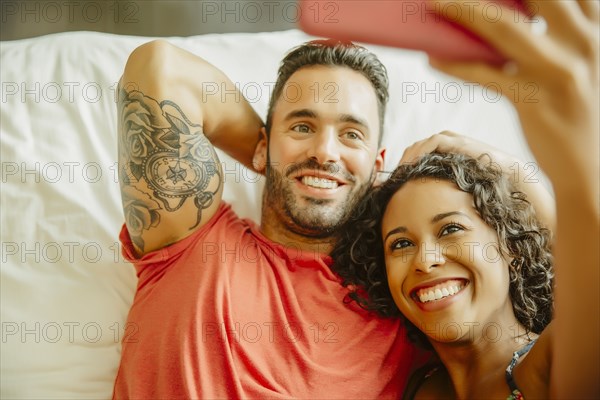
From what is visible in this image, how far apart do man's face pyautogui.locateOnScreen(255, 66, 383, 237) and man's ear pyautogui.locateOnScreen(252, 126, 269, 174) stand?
0.05 m

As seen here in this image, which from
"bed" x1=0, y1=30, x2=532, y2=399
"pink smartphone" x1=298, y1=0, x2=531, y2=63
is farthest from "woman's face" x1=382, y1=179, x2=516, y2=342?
"pink smartphone" x1=298, y1=0, x2=531, y2=63

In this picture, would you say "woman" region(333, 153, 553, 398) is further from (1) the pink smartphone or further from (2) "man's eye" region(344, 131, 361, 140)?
(1) the pink smartphone

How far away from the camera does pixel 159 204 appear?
111cm

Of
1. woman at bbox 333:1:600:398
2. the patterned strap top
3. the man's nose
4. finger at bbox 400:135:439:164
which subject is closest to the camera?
woman at bbox 333:1:600:398

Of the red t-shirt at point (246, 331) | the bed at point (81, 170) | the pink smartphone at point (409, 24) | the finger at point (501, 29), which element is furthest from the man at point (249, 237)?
the finger at point (501, 29)

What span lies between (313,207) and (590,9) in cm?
84

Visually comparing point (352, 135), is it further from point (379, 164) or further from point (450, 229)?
point (450, 229)

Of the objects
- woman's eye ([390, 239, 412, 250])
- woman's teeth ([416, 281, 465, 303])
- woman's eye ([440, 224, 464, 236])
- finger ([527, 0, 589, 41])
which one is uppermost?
finger ([527, 0, 589, 41])

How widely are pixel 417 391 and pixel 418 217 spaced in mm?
318

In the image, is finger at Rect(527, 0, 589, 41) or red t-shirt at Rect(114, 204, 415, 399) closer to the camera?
finger at Rect(527, 0, 589, 41)

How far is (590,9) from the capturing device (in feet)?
1.28

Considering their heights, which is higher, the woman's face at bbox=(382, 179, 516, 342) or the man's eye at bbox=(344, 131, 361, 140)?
the man's eye at bbox=(344, 131, 361, 140)

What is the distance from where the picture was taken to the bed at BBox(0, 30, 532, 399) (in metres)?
1.19

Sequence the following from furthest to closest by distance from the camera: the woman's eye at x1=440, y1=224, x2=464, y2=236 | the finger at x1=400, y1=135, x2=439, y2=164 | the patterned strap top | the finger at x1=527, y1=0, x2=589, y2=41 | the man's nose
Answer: the finger at x1=400, y1=135, x2=439, y2=164 → the man's nose → the woman's eye at x1=440, y1=224, x2=464, y2=236 → the patterned strap top → the finger at x1=527, y1=0, x2=589, y2=41
